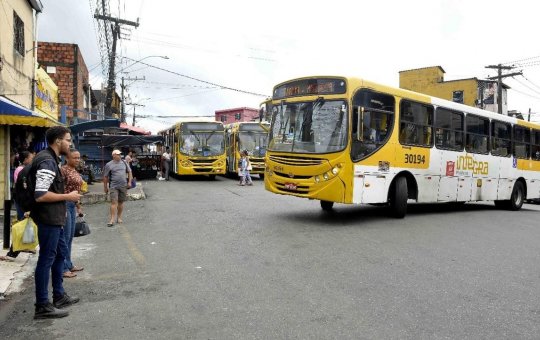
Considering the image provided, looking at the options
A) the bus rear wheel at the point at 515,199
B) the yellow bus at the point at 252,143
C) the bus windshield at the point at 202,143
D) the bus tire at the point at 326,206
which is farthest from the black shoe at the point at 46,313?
the yellow bus at the point at 252,143

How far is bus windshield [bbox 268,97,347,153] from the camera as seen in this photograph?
10109 millimetres

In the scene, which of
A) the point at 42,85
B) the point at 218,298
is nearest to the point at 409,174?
the point at 218,298

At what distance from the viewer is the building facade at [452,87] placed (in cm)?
4981

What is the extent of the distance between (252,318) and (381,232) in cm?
548

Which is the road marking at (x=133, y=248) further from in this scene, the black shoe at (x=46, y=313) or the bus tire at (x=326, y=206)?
the bus tire at (x=326, y=206)

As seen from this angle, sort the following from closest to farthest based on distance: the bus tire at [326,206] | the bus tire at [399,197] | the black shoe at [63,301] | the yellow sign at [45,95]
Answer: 1. the black shoe at [63,301]
2. the bus tire at [399,197]
3. the bus tire at [326,206]
4. the yellow sign at [45,95]

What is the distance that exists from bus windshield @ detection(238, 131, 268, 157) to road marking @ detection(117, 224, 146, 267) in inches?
596

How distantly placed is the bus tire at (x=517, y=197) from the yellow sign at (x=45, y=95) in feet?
53.7

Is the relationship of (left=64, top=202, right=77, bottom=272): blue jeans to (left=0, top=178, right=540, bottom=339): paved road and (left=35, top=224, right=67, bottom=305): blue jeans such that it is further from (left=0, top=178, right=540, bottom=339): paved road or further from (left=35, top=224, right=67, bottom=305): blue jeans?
(left=35, top=224, right=67, bottom=305): blue jeans

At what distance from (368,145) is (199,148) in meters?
14.7

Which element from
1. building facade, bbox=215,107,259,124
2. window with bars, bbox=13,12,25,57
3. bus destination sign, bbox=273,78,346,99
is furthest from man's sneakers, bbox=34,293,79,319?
building facade, bbox=215,107,259,124

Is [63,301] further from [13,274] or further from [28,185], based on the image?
[13,274]

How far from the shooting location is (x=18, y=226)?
541 cm

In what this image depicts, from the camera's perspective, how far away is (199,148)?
2402cm
